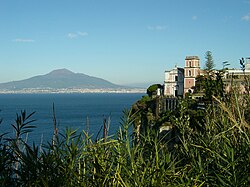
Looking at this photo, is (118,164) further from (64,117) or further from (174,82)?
(64,117)

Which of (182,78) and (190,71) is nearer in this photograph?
(190,71)

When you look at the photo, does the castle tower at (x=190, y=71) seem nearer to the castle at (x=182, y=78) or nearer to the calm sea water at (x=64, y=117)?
the castle at (x=182, y=78)

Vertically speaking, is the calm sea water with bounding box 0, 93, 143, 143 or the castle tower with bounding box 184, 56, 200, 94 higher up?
the castle tower with bounding box 184, 56, 200, 94

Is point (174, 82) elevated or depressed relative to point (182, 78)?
depressed

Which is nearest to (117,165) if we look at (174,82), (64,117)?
(174,82)

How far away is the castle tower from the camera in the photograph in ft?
130

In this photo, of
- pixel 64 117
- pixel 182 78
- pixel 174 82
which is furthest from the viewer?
pixel 64 117

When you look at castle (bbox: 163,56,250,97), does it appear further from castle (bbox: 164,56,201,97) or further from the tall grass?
the tall grass

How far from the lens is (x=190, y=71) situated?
131 feet

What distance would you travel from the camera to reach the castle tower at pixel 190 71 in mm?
39750

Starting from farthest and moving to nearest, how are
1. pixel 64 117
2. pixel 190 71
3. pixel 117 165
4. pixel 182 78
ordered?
1. pixel 64 117
2. pixel 182 78
3. pixel 190 71
4. pixel 117 165

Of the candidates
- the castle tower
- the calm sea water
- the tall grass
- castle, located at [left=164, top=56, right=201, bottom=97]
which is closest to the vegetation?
the tall grass

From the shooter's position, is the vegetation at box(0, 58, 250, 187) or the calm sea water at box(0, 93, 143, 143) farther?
the calm sea water at box(0, 93, 143, 143)

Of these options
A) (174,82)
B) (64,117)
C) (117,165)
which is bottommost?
(64,117)
